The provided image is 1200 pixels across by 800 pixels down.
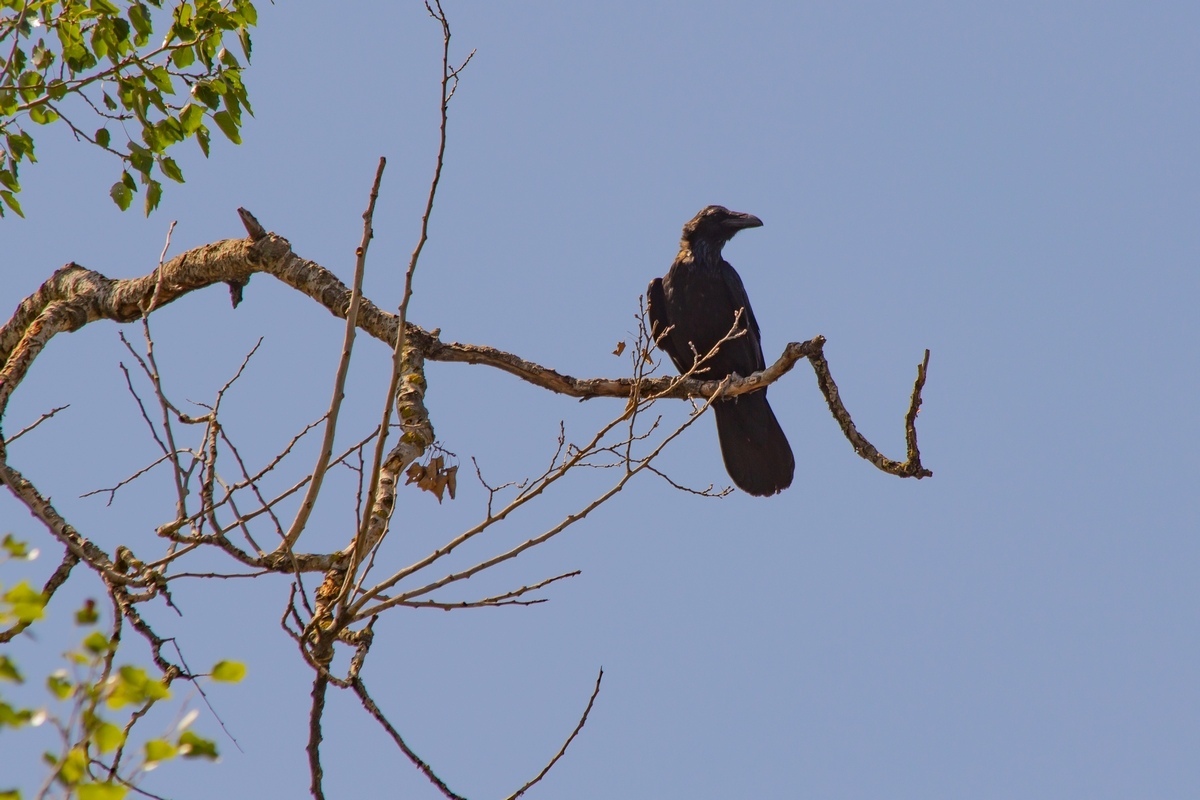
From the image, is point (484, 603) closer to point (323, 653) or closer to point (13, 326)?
point (323, 653)

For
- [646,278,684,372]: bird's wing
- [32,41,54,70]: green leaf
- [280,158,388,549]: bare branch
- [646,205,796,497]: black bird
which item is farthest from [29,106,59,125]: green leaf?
[646,278,684,372]: bird's wing

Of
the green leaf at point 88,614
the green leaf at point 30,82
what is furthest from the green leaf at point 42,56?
the green leaf at point 88,614

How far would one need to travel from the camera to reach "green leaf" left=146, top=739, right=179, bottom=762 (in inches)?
59.6

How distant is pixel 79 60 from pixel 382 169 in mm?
2814

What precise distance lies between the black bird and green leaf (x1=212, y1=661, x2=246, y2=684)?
5.36 meters

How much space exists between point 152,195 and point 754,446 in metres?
3.94

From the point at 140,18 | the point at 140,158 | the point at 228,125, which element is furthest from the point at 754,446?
the point at 140,18

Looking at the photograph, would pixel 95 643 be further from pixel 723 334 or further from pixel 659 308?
pixel 659 308

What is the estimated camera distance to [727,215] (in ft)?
27.4

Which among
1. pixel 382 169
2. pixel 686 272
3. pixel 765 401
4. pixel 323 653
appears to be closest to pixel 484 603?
pixel 323 653

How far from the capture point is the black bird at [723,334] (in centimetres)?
714

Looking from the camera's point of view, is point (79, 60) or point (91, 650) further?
point (79, 60)

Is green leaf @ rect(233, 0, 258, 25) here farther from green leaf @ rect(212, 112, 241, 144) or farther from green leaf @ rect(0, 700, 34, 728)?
Result: green leaf @ rect(0, 700, 34, 728)

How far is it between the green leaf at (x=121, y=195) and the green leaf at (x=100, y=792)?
3.50 metres
